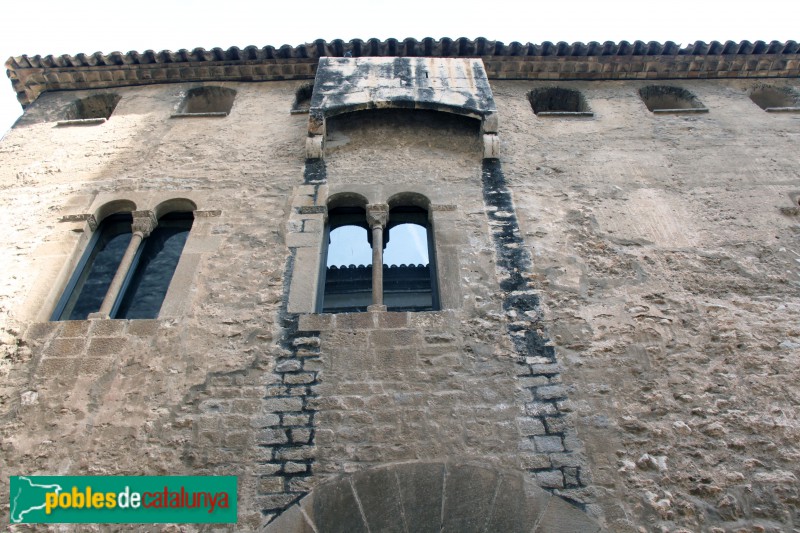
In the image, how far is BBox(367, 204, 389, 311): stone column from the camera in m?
5.04

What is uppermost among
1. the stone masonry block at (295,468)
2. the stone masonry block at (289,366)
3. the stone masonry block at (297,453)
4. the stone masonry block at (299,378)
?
the stone masonry block at (289,366)

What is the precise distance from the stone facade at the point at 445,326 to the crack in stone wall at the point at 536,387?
0.02 metres

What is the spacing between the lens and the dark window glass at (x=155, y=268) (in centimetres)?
531

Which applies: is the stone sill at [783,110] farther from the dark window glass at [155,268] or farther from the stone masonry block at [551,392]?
→ the dark window glass at [155,268]

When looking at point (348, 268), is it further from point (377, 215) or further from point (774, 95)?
point (774, 95)

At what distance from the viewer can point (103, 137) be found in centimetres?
723

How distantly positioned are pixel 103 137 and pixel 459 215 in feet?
14.1

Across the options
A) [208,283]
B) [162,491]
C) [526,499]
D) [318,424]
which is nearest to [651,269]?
[526,499]

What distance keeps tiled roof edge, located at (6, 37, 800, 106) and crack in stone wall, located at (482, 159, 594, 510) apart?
3419mm

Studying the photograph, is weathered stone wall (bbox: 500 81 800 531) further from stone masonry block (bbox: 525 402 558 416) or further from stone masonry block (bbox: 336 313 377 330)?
stone masonry block (bbox: 336 313 377 330)

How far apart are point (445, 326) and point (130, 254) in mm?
2897

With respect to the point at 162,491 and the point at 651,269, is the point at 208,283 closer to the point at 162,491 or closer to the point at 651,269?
the point at 162,491

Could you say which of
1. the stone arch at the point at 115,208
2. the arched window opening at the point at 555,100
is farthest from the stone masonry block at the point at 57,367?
the arched window opening at the point at 555,100

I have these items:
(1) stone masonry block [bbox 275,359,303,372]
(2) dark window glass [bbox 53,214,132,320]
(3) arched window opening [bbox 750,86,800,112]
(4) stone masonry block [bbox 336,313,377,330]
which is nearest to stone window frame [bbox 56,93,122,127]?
(2) dark window glass [bbox 53,214,132,320]
